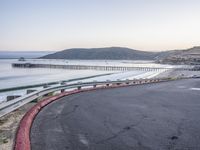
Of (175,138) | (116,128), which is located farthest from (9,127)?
(175,138)

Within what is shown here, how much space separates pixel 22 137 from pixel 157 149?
2789 mm

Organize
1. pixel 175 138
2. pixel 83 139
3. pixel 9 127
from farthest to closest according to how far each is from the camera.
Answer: pixel 9 127, pixel 175 138, pixel 83 139

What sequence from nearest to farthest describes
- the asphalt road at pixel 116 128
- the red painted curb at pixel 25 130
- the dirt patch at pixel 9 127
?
1. the red painted curb at pixel 25 130
2. the dirt patch at pixel 9 127
3. the asphalt road at pixel 116 128

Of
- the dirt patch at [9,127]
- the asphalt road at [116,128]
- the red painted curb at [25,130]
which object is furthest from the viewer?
the asphalt road at [116,128]

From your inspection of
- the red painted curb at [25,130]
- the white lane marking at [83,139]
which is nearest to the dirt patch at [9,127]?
the red painted curb at [25,130]

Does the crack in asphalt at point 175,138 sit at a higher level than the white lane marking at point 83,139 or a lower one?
lower

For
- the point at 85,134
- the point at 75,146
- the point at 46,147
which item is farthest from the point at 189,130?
the point at 46,147

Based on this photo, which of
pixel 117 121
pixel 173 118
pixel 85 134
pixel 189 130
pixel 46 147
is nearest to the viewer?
pixel 46 147

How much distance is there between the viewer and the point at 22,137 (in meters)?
6.32

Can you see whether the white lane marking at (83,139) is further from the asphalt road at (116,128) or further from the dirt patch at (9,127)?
the dirt patch at (9,127)

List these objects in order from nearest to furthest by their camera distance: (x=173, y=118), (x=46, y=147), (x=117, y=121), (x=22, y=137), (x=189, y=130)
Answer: (x=46, y=147)
(x=22, y=137)
(x=189, y=130)
(x=117, y=121)
(x=173, y=118)

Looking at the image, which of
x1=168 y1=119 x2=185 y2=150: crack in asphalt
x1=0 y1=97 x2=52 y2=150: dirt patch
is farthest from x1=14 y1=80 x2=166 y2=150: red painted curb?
x1=168 y1=119 x2=185 y2=150: crack in asphalt

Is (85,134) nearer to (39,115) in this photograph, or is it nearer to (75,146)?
(75,146)

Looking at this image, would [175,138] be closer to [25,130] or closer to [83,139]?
[83,139]
